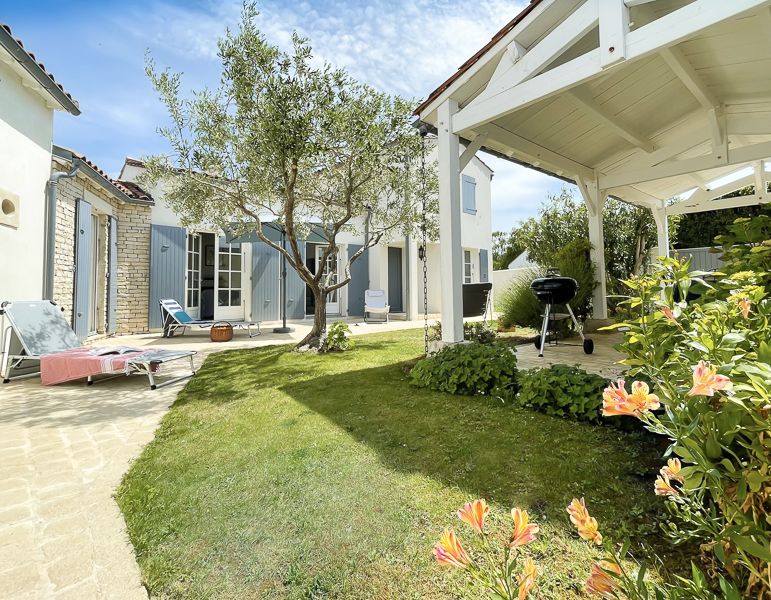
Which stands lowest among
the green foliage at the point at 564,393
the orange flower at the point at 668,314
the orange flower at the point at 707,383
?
the green foliage at the point at 564,393

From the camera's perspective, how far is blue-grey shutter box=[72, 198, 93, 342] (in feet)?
23.9

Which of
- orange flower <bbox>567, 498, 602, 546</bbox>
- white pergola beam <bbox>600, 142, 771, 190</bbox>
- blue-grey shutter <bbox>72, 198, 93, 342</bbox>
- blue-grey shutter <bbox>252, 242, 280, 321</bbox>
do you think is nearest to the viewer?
orange flower <bbox>567, 498, 602, 546</bbox>

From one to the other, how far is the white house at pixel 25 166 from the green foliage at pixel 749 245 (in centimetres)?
767

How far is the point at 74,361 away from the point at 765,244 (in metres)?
6.52

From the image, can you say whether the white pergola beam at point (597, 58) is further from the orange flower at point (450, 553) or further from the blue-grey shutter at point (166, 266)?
the blue-grey shutter at point (166, 266)

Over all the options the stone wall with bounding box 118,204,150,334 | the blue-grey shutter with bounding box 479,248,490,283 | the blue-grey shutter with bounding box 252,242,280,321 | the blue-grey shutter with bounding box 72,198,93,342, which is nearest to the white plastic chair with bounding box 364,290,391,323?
the blue-grey shutter with bounding box 252,242,280,321

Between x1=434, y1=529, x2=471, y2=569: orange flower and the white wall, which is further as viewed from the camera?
the white wall

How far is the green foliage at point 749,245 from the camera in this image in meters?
1.74

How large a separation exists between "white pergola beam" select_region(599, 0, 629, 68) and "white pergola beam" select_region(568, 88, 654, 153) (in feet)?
6.14

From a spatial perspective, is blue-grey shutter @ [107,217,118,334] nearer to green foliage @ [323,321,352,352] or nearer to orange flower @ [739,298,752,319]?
green foliage @ [323,321,352,352]

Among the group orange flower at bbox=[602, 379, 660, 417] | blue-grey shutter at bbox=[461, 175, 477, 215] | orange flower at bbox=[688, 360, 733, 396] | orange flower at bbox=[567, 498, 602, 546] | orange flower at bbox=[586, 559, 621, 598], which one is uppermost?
blue-grey shutter at bbox=[461, 175, 477, 215]

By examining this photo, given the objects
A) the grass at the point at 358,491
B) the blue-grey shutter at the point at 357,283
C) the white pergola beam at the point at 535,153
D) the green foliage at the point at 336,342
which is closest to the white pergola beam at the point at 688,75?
the white pergola beam at the point at 535,153

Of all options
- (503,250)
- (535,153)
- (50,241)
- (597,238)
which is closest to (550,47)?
(535,153)

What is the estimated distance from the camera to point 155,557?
1.69m
